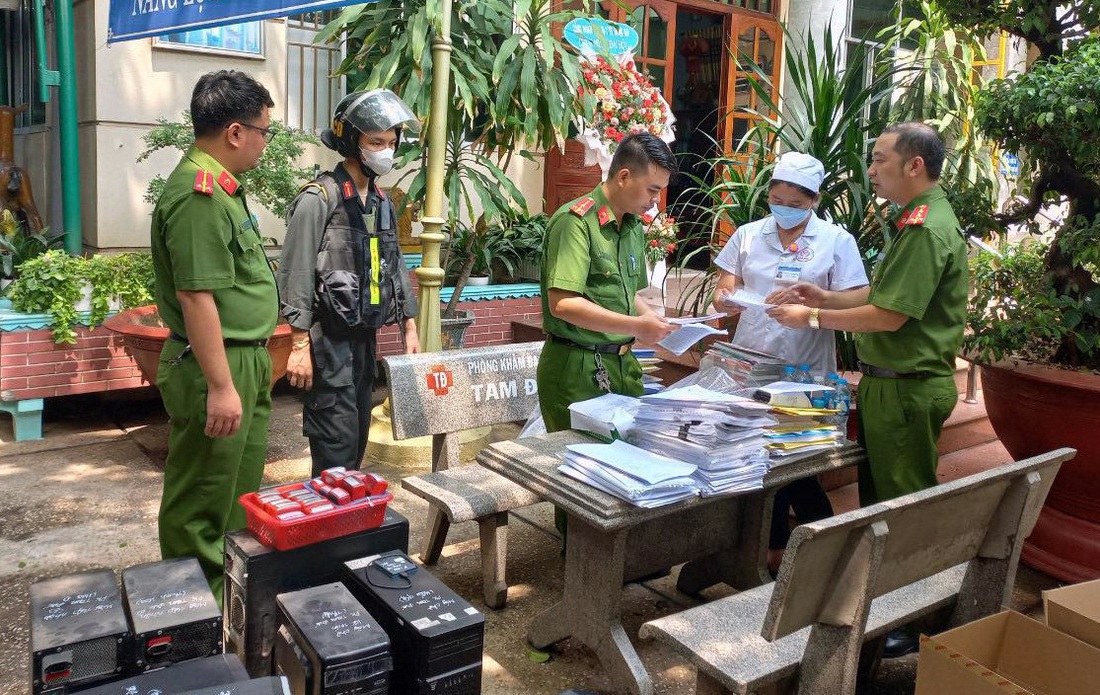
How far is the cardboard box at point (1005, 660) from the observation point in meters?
2.06

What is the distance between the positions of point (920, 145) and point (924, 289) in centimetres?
53

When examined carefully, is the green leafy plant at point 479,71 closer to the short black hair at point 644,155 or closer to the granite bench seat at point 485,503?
the short black hair at point 644,155

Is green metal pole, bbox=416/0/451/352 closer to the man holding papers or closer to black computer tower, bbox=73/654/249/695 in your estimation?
the man holding papers

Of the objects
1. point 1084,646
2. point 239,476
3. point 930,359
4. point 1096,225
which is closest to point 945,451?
point 1096,225

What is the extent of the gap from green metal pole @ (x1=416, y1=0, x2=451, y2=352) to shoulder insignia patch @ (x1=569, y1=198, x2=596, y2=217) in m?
0.98

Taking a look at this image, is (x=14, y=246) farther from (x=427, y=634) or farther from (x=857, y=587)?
(x=857, y=587)

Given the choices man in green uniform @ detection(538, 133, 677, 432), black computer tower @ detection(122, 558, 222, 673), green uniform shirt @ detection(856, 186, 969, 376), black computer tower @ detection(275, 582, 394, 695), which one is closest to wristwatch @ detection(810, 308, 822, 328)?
green uniform shirt @ detection(856, 186, 969, 376)

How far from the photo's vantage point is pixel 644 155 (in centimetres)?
322

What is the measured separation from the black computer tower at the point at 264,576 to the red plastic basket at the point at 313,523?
2 centimetres

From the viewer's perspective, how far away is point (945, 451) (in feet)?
16.9

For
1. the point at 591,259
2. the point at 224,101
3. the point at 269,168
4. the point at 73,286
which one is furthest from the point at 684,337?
the point at 73,286

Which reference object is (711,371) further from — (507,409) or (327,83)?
(327,83)

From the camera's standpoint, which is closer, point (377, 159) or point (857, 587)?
point (857, 587)

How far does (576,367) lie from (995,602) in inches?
60.6
